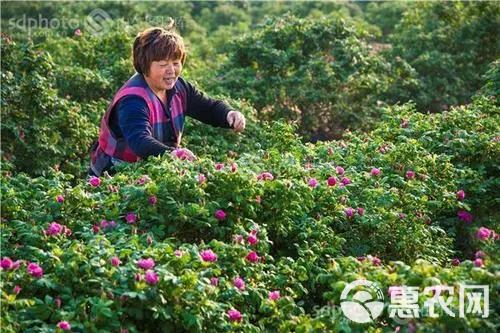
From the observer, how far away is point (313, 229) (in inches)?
172

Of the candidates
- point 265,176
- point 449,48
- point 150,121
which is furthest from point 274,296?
point 449,48

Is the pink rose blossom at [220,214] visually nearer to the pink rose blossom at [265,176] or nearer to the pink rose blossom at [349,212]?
the pink rose blossom at [265,176]

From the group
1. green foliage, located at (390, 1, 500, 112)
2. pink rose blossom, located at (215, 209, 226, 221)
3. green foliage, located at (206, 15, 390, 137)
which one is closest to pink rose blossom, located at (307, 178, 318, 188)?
pink rose blossom, located at (215, 209, 226, 221)

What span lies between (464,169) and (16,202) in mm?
2467

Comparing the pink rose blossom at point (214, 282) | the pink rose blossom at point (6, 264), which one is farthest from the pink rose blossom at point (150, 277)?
the pink rose blossom at point (6, 264)

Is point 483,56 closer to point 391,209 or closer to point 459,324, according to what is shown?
point 391,209

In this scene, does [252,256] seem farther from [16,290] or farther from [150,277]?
[16,290]

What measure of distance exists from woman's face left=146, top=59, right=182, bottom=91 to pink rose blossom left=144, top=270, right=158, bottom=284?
185 centimetres

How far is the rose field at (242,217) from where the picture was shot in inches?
135

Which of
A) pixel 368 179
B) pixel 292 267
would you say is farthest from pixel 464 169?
pixel 292 267

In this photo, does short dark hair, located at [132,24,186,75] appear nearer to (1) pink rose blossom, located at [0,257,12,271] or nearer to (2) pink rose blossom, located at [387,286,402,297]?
(1) pink rose blossom, located at [0,257,12,271]

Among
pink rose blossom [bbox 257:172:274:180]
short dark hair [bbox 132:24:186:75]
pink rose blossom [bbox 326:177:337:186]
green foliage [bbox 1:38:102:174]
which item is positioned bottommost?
green foliage [bbox 1:38:102:174]

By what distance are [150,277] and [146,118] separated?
66.4 inches
